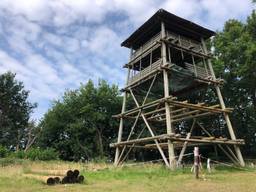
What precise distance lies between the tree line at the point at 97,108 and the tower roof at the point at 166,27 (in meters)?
9.77

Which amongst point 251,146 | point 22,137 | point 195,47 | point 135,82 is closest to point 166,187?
point 135,82

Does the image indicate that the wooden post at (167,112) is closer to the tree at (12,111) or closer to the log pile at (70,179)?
the log pile at (70,179)

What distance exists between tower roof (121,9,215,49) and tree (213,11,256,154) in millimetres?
10498

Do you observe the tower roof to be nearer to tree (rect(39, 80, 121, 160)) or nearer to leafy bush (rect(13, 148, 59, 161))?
leafy bush (rect(13, 148, 59, 161))

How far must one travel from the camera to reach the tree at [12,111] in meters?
45.2

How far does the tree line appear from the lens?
3351 centimetres

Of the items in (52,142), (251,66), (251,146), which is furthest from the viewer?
(52,142)

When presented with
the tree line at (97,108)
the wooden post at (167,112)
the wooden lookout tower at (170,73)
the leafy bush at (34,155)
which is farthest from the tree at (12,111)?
the wooden post at (167,112)

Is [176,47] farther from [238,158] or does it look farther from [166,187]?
[166,187]

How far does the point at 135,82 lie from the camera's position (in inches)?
876

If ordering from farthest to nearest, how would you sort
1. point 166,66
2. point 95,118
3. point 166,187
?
point 95,118
point 166,66
point 166,187

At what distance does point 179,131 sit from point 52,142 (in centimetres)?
1691

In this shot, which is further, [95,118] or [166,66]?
[95,118]

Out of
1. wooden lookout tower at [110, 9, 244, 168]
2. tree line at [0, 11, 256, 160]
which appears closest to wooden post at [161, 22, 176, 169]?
wooden lookout tower at [110, 9, 244, 168]
